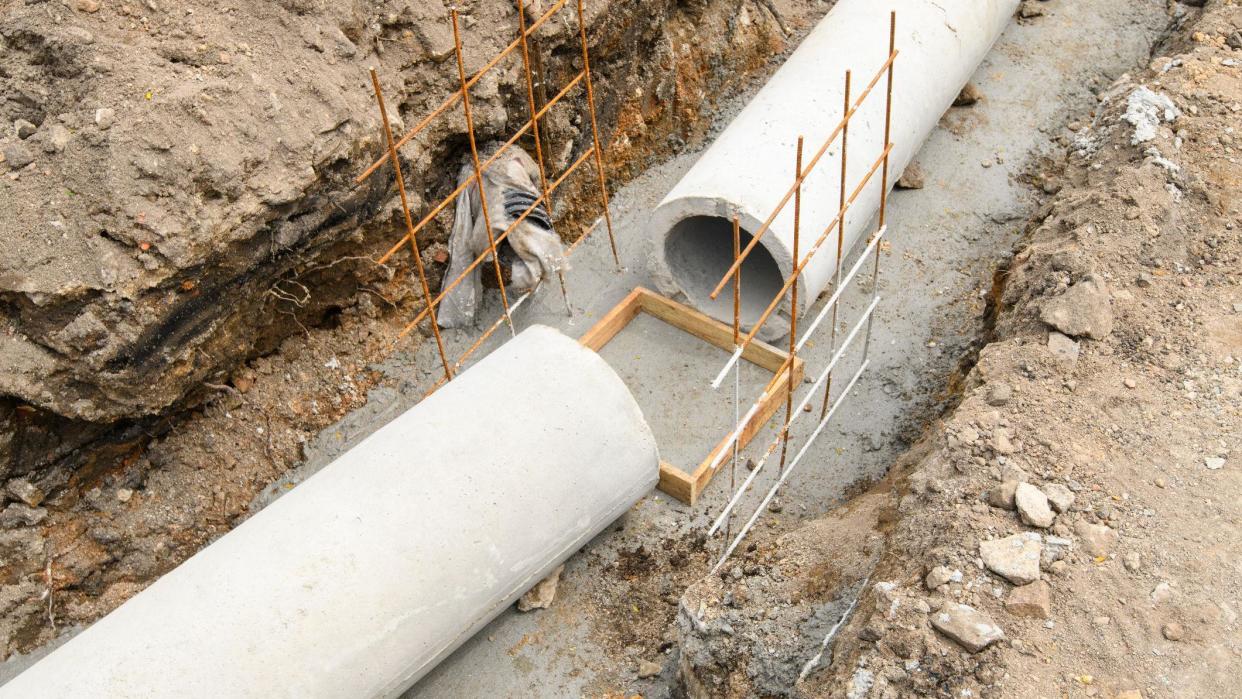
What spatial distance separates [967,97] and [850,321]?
87.5 inches

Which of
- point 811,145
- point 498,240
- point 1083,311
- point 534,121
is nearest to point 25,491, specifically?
point 498,240

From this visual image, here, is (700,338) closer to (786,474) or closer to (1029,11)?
(786,474)

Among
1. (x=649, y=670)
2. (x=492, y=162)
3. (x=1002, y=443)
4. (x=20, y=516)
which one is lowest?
(x=649, y=670)

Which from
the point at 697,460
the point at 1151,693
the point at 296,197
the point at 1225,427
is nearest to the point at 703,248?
the point at 697,460

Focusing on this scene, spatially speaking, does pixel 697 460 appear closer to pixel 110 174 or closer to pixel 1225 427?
pixel 1225 427

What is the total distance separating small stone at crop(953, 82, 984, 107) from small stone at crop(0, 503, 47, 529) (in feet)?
20.1

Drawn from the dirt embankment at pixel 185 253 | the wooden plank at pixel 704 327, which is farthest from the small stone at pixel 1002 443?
the dirt embankment at pixel 185 253

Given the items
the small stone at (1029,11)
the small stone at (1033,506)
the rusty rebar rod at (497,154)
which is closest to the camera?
the small stone at (1033,506)

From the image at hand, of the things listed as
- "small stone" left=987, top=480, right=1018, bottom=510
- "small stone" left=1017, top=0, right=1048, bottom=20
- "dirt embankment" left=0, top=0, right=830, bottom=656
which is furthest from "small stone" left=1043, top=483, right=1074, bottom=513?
"small stone" left=1017, top=0, right=1048, bottom=20

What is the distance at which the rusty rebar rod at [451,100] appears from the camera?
523cm

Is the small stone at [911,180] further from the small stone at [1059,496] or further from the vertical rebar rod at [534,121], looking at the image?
the small stone at [1059,496]

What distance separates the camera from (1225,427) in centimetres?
452

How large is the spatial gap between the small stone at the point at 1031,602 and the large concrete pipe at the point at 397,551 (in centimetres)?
179

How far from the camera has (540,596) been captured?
5.29 metres
